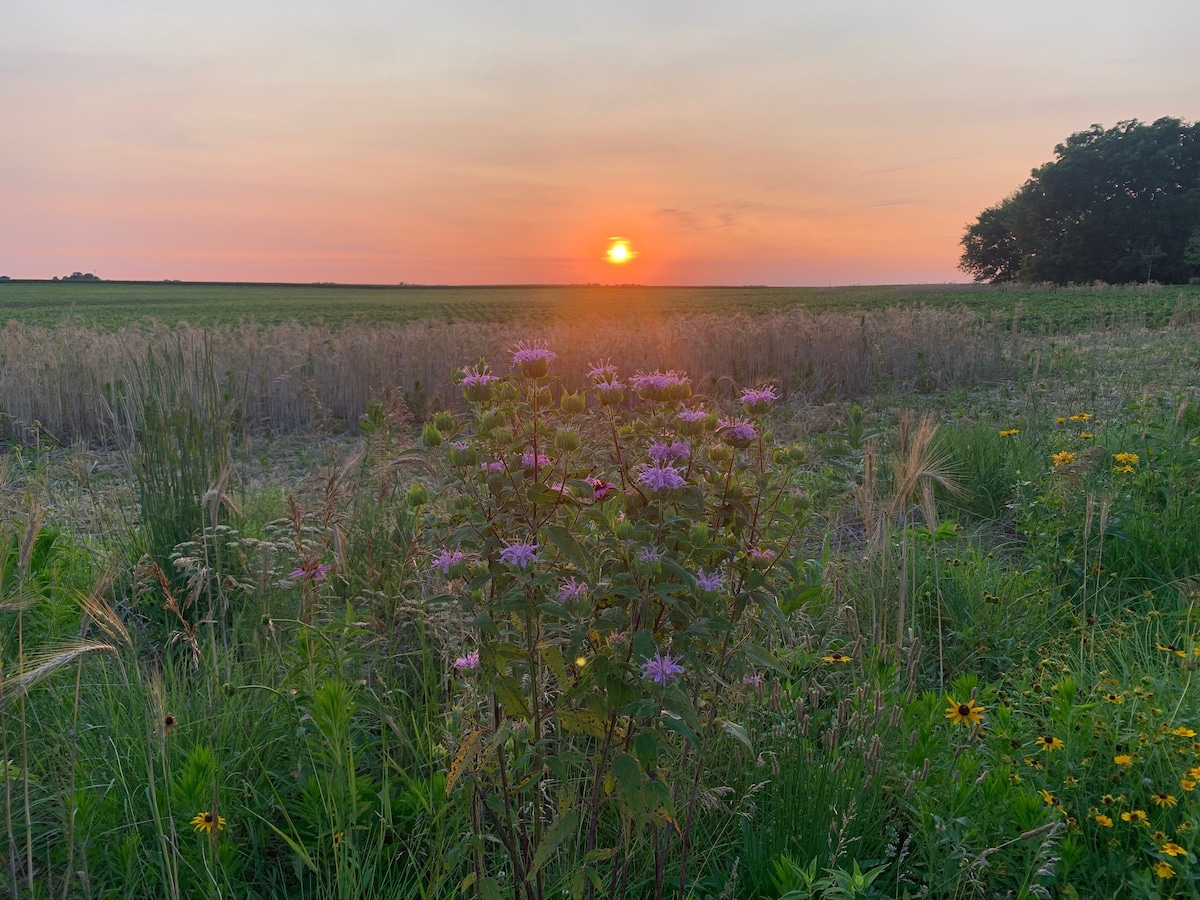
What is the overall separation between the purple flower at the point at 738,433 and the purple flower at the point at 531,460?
1.17 ft

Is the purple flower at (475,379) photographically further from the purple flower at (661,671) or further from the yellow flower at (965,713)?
the yellow flower at (965,713)

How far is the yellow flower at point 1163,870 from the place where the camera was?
5.63 feet

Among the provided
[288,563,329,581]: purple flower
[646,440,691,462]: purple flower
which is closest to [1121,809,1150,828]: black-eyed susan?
[646,440,691,462]: purple flower

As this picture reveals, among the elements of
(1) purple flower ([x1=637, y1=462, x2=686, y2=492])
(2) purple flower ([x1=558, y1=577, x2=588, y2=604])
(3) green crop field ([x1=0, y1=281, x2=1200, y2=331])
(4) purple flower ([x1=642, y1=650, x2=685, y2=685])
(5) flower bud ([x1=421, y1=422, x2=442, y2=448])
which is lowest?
(4) purple flower ([x1=642, y1=650, x2=685, y2=685])

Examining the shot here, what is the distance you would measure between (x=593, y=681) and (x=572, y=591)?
17cm

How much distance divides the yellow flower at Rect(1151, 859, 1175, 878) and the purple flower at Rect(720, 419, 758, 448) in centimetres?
140

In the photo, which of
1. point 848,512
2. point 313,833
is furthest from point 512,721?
point 848,512

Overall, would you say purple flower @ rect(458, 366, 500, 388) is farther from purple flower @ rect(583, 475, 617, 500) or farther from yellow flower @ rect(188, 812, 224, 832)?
yellow flower @ rect(188, 812, 224, 832)

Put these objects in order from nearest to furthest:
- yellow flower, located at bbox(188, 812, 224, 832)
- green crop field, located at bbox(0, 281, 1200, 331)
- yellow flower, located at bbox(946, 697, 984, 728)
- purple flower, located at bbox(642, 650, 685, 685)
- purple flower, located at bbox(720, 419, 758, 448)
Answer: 1. purple flower, located at bbox(642, 650, 685, 685)
2. purple flower, located at bbox(720, 419, 758, 448)
3. yellow flower, located at bbox(188, 812, 224, 832)
4. yellow flower, located at bbox(946, 697, 984, 728)
5. green crop field, located at bbox(0, 281, 1200, 331)

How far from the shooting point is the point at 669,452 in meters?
1.37

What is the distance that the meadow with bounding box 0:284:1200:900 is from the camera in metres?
1.42

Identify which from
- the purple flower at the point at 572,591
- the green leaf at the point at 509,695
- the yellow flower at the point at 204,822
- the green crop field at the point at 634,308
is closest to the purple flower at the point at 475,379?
the purple flower at the point at 572,591

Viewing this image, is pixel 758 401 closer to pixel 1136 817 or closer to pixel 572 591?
pixel 572 591

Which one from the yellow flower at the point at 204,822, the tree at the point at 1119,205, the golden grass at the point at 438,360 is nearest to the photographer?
the yellow flower at the point at 204,822
